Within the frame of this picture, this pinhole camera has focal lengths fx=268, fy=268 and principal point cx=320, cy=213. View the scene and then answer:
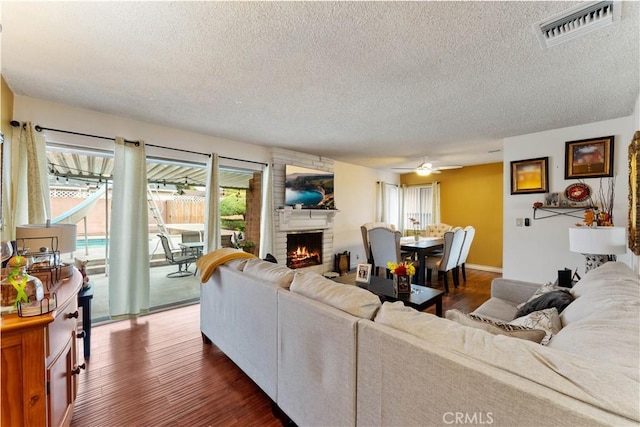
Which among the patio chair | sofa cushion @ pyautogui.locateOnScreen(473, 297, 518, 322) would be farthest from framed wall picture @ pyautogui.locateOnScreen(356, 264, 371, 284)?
the patio chair

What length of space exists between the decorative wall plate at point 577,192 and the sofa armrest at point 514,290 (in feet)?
5.44

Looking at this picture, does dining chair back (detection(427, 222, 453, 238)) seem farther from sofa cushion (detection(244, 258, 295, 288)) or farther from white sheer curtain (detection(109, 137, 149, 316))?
white sheer curtain (detection(109, 137, 149, 316))

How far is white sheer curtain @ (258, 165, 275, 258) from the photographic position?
428 centimetres

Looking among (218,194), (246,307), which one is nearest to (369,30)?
(246,307)

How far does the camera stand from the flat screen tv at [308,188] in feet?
15.1

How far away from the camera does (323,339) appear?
1.30m

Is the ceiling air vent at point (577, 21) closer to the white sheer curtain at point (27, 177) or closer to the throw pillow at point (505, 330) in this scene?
the throw pillow at point (505, 330)

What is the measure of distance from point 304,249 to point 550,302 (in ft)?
12.7

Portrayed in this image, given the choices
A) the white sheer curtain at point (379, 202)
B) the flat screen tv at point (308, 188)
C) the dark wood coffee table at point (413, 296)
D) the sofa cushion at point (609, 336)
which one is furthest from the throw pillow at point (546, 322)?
the white sheer curtain at point (379, 202)

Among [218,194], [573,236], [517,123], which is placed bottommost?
[573,236]

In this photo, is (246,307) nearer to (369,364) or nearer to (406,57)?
(369,364)

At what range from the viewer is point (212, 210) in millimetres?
3678

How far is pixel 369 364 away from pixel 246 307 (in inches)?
42.7

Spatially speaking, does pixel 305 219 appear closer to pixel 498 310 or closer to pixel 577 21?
pixel 498 310
